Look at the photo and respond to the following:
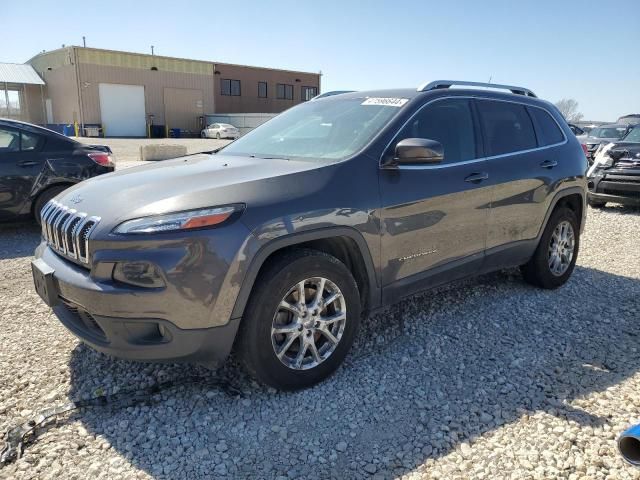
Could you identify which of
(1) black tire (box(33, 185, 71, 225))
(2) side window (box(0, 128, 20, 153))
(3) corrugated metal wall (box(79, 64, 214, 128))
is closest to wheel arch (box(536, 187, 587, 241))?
(1) black tire (box(33, 185, 71, 225))

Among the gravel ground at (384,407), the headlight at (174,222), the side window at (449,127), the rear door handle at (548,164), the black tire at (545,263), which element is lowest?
the gravel ground at (384,407)

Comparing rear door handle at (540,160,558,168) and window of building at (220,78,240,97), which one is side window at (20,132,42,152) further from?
window of building at (220,78,240,97)

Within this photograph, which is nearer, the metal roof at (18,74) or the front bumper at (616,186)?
the front bumper at (616,186)

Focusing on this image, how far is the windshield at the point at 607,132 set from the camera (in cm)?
1745

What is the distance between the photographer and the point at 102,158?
741cm

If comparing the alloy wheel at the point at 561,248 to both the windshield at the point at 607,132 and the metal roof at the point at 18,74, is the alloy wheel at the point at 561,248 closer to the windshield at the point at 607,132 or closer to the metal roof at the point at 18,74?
the windshield at the point at 607,132

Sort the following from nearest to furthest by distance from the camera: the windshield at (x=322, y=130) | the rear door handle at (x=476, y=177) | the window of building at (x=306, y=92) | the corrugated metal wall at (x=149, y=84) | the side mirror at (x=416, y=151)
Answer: the side mirror at (x=416, y=151), the windshield at (x=322, y=130), the rear door handle at (x=476, y=177), the corrugated metal wall at (x=149, y=84), the window of building at (x=306, y=92)

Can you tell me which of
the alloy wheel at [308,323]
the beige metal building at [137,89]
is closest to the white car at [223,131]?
the beige metal building at [137,89]

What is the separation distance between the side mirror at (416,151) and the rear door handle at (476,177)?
0.66 meters

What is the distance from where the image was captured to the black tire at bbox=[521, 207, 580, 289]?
4.85 metres

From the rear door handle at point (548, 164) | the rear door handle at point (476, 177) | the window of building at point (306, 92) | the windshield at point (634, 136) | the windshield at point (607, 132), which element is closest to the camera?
the rear door handle at point (476, 177)

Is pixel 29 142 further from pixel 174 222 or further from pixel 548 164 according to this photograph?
pixel 548 164

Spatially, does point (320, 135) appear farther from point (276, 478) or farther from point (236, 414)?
point (276, 478)

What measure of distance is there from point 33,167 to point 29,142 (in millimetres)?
369
